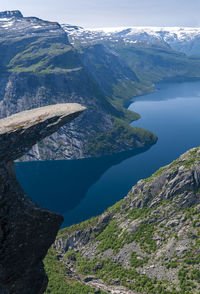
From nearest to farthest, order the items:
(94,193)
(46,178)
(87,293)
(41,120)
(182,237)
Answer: (41,120) → (87,293) → (182,237) → (94,193) → (46,178)

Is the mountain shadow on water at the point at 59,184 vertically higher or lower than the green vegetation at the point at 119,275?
lower

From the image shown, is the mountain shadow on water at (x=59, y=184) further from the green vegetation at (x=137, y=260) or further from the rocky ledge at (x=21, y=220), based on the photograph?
the rocky ledge at (x=21, y=220)

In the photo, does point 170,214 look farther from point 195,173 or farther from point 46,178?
point 46,178

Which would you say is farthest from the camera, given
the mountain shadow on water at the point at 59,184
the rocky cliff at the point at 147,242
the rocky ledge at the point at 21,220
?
the mountain shadow on water at the point at 59,184

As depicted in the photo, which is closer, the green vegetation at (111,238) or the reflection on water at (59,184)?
the green vegetation at (111,238)

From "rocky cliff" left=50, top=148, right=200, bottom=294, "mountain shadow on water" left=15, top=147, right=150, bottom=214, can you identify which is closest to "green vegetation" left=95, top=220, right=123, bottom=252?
"rocky cliff" left=50, top=148, right=200, bottom=294

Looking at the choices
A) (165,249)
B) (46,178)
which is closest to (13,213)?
(165,249)

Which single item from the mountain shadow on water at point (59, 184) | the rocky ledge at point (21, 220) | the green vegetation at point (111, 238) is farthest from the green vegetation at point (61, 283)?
the mountain shadow on water at point (59, 184)
